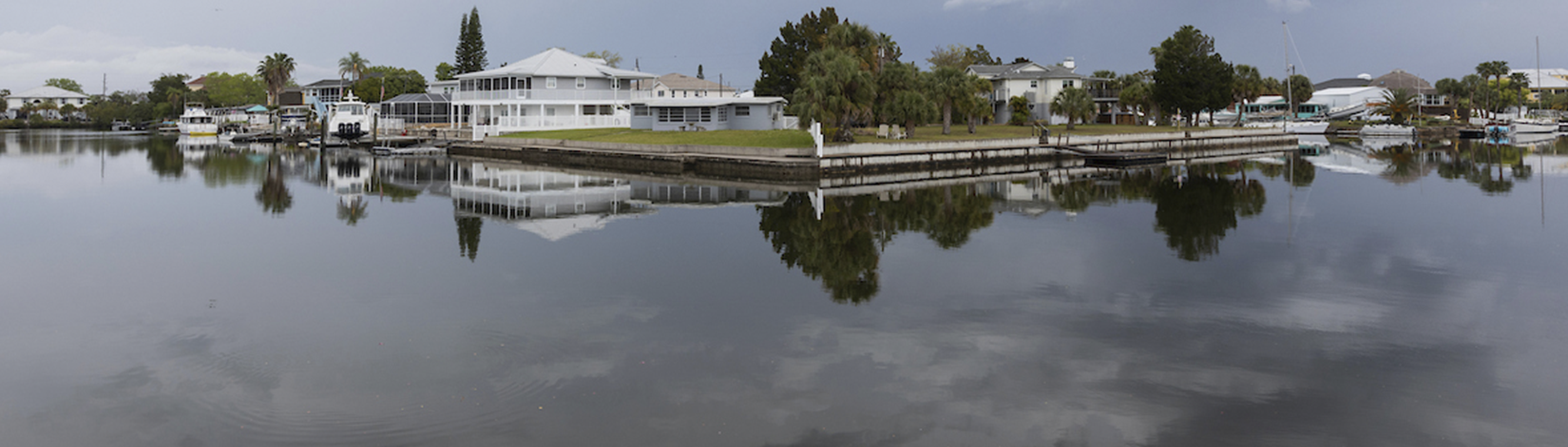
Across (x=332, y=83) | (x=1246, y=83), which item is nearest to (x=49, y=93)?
(x=332, y=83)

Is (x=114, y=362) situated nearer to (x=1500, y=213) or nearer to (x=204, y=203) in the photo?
(x=204, y=203)

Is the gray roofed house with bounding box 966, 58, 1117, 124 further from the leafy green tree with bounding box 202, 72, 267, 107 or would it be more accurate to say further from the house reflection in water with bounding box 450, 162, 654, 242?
the leafy green tree with bounding box 202, 72, 267, 107

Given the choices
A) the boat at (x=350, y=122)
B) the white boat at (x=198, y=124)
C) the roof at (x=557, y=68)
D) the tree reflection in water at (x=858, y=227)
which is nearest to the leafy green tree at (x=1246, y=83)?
the roof at (x=557, y=68)

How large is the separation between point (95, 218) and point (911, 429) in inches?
1202

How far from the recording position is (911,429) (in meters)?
11.1

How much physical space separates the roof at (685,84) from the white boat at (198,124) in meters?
46.3

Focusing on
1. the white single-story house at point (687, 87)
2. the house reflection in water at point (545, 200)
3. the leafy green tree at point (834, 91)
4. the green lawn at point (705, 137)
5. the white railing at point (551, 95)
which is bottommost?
the house reflection in water at point (545, 200)

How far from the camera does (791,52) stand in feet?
262

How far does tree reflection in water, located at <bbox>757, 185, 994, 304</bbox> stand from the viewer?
21344 mm

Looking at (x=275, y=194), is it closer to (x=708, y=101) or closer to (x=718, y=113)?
(x=708, y=101)

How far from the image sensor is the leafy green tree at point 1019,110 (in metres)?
86.8

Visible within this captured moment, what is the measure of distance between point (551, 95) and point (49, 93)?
436ft

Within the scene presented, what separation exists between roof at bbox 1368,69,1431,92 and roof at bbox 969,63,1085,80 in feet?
223

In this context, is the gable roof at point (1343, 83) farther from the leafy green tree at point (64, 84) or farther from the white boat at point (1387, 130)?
the leafy green tree at point (64, 84)
